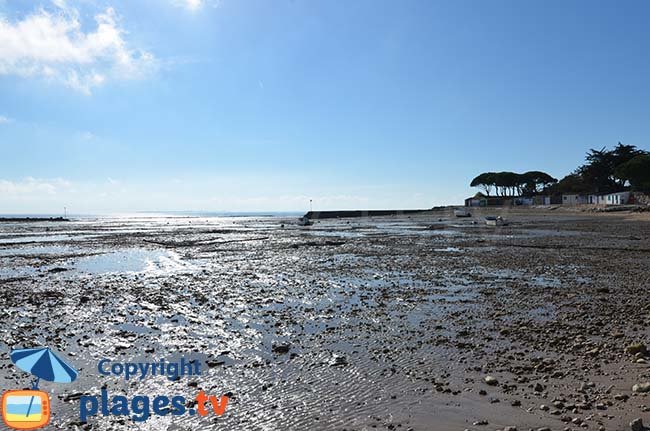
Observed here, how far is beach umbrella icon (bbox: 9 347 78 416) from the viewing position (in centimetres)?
750

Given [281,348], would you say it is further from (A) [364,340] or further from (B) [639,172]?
(B) [639,172]

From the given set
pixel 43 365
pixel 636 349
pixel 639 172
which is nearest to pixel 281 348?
pixel 43 365

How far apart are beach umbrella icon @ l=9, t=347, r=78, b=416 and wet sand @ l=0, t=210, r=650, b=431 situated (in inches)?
7.4

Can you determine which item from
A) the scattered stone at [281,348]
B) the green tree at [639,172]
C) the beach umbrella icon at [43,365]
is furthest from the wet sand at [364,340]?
the green tree at [639,172]

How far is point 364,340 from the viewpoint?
31.0ft

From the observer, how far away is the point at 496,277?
57.7 ft

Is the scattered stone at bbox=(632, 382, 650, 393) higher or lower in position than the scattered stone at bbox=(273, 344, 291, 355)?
higher

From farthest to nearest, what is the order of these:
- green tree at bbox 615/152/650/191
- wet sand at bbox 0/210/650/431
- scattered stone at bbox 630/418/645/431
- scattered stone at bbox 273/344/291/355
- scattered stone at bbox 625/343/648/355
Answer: green tree at bbox 615/152/650/191 → scattered stone at bbox 273/344/291/355 → scattered stone at bbox 625/343/648/355 → wet sand at bbox 0/210/650/431 → scattered stone at bbox 630/418/645/431

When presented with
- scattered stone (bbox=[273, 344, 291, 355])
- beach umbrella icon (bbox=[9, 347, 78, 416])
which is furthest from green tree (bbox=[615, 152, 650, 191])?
beach umbrella icon (bbox=[9, 347, 78, 416])

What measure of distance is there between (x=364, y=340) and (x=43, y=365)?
21.0ft

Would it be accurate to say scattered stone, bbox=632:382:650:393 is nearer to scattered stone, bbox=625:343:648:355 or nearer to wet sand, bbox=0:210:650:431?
wet sand, bbox=0:210:650:431

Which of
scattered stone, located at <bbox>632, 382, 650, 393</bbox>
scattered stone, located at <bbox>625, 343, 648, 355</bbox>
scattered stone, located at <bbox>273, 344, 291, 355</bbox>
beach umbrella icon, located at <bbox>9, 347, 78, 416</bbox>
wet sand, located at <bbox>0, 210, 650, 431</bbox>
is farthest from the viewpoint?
scattered stone, located at <bbox>273, 344, 291, 355</bbox>

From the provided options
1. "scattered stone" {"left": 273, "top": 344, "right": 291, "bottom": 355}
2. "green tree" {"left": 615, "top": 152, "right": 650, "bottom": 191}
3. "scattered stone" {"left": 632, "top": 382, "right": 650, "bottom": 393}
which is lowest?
"scattered stone" {"left": 273, "top": 344, "right": 291, "bottom": 355}

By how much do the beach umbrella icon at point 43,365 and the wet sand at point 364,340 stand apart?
7.4 inches
